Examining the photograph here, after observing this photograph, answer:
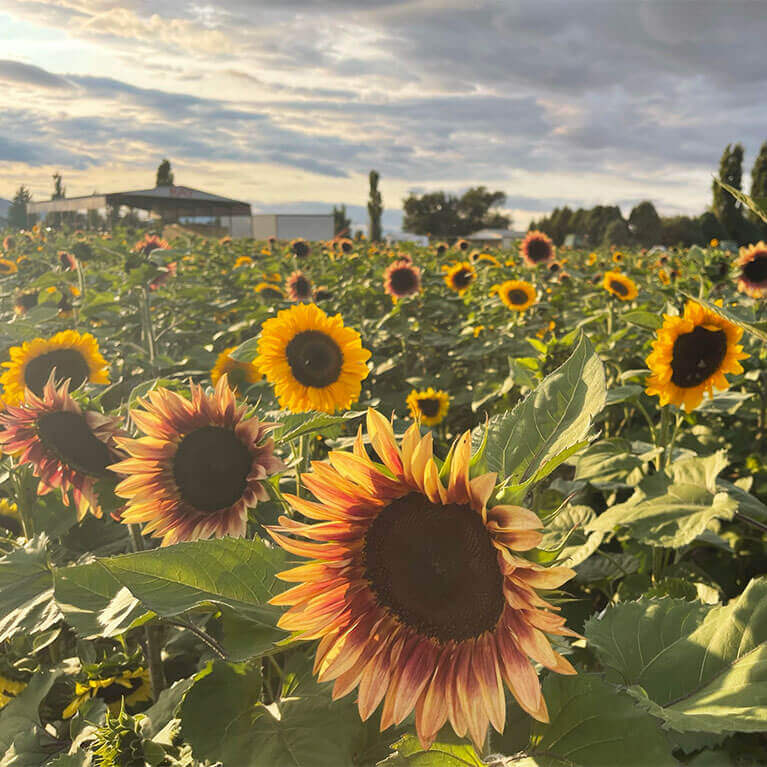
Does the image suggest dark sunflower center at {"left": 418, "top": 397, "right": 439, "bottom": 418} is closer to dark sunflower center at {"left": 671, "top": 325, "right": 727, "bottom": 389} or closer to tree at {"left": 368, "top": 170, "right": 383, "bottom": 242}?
dark sunflower center at {"left": 671, "top": 325, "right": 727, "bottom": 389}

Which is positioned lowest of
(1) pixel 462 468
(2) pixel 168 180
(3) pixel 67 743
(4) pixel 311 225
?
(3) pixel 67 743

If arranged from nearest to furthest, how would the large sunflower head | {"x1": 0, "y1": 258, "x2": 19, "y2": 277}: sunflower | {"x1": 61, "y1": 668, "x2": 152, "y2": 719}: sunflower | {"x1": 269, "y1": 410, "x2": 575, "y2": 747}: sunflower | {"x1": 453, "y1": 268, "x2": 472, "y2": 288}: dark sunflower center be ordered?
{"x1": 269, "y1": 410, "x2": 575, "y2": 747}: sunflower → {"x1": 61, "y1": 668, "x2": 152, "y2": 719}: sunflower → the large sunflower head → {"x1": 453, "y1": 268, "x2": 472, "y2": 288}: dark sunflower center → {"x1": 0, "y1": 258, "x2": 19, "y2": 277}: sunflower

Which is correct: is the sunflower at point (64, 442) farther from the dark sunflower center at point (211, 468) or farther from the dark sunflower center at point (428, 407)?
the dark sunflower center at point (428, 407)

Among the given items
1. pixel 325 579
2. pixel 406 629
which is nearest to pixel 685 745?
pixel 406 629

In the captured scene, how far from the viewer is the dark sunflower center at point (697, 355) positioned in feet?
7.33

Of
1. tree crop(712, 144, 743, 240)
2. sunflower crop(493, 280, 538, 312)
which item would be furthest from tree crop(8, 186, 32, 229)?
tree crop(712, 144, 743, 240)

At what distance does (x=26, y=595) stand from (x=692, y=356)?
212cm

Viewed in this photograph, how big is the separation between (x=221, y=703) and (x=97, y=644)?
1308 millimetres

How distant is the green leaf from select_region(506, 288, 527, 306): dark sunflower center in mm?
4684

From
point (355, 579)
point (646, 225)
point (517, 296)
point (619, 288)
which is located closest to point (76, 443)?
point (355, 579)

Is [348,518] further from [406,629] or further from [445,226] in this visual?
[445,226]

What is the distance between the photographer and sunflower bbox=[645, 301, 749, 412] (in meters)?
2.21

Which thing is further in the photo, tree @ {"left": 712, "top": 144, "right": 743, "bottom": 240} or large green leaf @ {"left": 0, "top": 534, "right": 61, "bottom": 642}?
tree @ {"left": 712, "top": 144, "right": 743, "bottom": 240}

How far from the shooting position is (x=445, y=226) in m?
56.2
